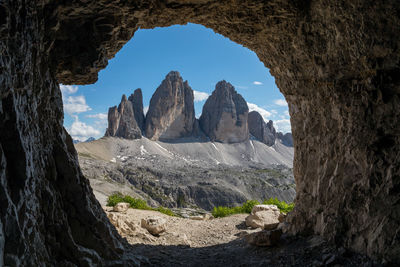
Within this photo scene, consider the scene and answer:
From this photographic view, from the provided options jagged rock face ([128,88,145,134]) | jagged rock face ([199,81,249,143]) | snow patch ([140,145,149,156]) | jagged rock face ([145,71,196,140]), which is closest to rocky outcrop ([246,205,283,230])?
snow patch ([140,145,149,156])

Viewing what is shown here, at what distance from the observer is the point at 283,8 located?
657cm

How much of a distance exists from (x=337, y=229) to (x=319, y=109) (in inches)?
133

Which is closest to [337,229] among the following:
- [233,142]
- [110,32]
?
[110,32]

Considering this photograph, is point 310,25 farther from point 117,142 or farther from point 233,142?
point 233,142

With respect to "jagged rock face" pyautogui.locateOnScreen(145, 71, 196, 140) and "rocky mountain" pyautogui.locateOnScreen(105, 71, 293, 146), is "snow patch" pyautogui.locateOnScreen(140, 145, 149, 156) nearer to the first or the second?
"rocky mountain" pyautogui.locateOnScreen(105, 71, 293, 146)

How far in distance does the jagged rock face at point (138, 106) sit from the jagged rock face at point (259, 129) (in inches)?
2907

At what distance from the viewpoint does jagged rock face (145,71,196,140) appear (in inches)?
5428

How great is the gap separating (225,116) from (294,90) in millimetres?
141618

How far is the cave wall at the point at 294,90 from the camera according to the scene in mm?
3787

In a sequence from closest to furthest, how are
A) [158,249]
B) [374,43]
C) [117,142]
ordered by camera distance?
[374,43] < [158,249] < [117,142]

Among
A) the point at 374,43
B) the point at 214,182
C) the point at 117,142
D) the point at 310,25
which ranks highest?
the point at 310,25

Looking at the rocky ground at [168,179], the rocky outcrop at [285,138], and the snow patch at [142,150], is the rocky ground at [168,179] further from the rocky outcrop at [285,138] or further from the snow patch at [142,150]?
the rocky outcrop at [285,138]

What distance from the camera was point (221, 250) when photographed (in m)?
9.16

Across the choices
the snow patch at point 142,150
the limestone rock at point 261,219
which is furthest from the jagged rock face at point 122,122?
the limestone rock at point 261,219
